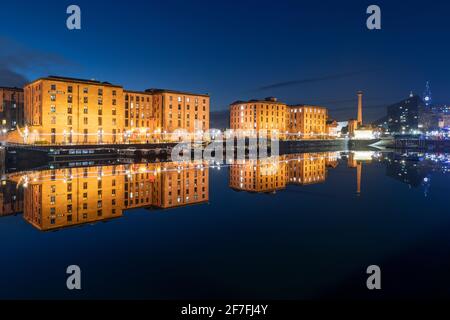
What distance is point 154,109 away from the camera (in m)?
89.2

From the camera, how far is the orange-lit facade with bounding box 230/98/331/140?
125875mm

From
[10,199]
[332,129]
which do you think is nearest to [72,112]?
[10,199]

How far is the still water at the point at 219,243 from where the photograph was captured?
8555 millimetres

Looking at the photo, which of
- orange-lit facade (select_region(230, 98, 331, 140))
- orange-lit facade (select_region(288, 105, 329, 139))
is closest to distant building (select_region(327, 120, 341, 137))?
orange-lit facade (select_region(230, 98, 331, 140))

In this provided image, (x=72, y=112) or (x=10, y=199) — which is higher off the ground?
(x=72, y=112)

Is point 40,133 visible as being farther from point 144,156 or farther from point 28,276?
point 28,276

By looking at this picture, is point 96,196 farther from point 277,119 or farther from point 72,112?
point 277,119

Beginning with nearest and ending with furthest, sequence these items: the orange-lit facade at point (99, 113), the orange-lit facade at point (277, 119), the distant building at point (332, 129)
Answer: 1. the orange-lit facade at point (99, 113)
2. the orange-lit facade at point (277, 119)
3. the distant building at point (332, 129)

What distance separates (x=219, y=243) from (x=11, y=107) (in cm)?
9389

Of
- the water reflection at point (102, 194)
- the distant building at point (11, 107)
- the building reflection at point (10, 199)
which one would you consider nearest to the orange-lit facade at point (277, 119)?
the distant building at point (11, 107)

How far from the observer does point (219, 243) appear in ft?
40.1

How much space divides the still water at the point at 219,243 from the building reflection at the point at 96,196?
0.09 metres

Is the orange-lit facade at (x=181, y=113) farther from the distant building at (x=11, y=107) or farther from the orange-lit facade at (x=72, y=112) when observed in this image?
the distant building at (x=11, y=107)
